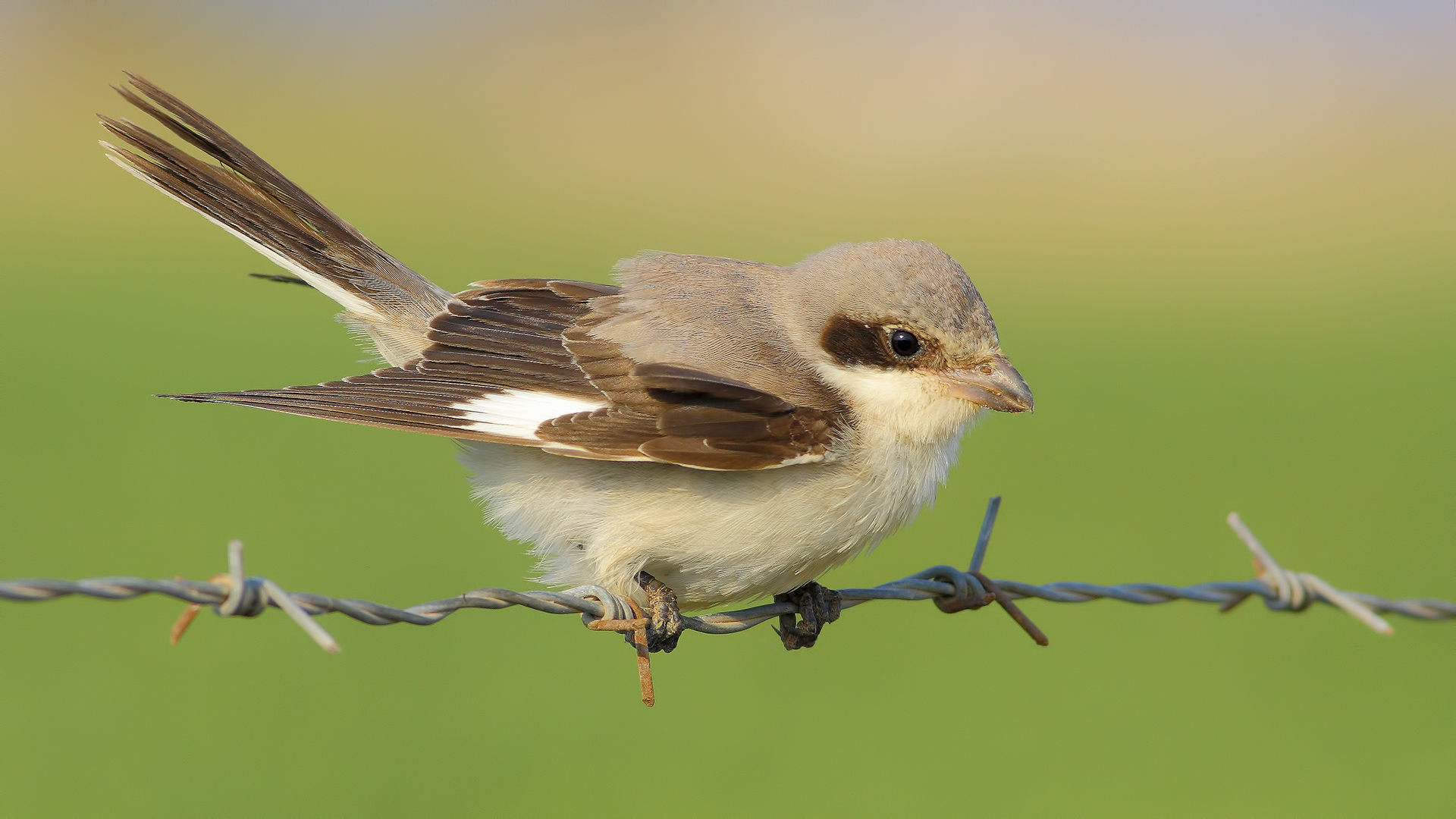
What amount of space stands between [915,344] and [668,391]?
2.50 ft

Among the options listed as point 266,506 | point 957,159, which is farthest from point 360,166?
point 266,506

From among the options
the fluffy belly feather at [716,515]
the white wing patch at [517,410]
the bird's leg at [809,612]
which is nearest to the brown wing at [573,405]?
the white wing patch at [517,410]

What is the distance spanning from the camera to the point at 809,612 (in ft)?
→ 12.8

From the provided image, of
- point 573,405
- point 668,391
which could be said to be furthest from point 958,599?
point 573,405

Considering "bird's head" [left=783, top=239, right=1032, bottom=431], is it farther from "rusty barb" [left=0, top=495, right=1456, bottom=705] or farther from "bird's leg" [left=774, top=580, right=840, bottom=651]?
"bird's leg" [left=774, top=580, right=840, bottom=651]

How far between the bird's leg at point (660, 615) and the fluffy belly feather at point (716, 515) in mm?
Answer: 32

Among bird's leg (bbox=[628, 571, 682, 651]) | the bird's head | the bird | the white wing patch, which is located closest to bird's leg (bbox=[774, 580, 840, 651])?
the bird

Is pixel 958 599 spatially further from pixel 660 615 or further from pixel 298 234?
pixel 298 234

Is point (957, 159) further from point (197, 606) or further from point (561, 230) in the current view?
point (197, 606)

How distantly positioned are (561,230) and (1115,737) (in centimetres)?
1585

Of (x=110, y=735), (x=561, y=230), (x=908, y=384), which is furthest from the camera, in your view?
(x=561, y=230)

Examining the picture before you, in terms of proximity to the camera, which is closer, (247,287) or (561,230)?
(247,287)

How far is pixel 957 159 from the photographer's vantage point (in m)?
31.6

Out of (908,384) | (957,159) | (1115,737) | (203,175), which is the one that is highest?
(957,159)
